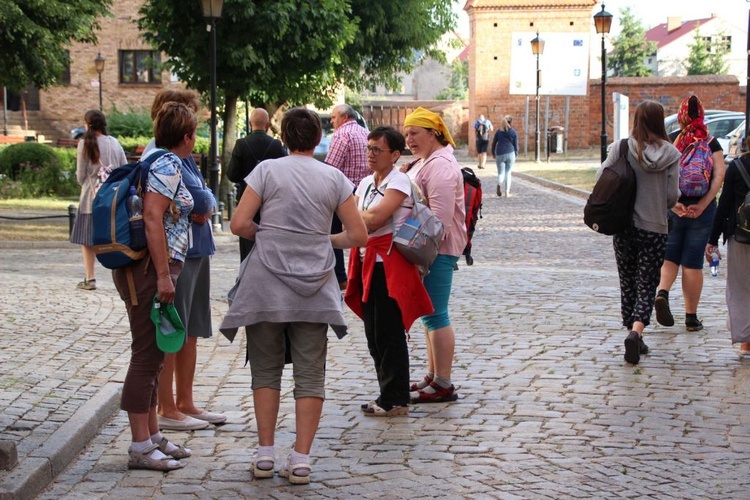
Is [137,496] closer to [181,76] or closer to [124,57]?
[181,76]

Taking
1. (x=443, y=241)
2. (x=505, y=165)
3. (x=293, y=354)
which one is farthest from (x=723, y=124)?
(x=293, y=354)

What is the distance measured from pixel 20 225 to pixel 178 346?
1475 cm

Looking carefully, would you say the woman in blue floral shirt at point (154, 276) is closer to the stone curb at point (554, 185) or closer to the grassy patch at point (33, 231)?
the grassy patch at point (33, 231)

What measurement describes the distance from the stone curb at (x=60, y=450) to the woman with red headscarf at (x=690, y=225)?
441 centimetres

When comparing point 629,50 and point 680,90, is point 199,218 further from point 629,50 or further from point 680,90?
point 629,50

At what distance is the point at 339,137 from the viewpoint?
10711 mm

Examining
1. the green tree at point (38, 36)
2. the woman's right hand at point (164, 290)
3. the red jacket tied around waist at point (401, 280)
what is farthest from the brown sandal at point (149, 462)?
the green tree at point (38, 36)

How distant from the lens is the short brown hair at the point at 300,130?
206 inches

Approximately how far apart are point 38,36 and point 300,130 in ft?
56.3

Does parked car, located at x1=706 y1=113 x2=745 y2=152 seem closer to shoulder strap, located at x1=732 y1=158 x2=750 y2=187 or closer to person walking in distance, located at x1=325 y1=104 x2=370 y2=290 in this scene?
person walking in distance, located at x1=325 y1=104 x2=370 y2=290

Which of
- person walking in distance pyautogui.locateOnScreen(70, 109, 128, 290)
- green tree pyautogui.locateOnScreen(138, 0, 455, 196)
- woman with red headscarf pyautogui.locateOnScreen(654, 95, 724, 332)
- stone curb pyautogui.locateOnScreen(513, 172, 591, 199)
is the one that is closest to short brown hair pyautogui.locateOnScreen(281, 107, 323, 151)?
woman with red headscarf pyautogui.locateOnScreen(654, 95, 724, 332)

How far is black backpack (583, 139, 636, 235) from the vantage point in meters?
7.66

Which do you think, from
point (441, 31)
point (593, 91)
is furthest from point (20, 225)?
point (593, 91)

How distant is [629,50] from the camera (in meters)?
64.1
